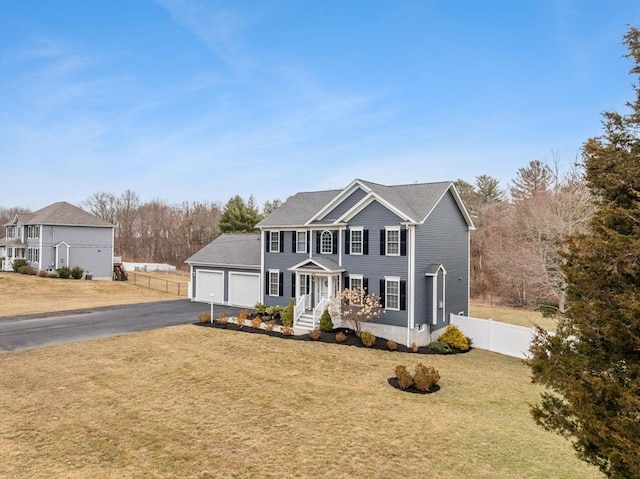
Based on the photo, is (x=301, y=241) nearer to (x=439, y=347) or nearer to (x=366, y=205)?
(x=366, y=205)

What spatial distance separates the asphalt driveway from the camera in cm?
1789

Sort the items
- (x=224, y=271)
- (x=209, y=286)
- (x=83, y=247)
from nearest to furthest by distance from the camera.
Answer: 1. (x=224, y=271)
2. (x=209, y=286)
3. (x=83, y=247)

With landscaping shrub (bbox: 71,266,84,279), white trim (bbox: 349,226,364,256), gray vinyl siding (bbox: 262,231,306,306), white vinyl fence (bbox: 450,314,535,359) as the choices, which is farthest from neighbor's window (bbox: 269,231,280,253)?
landscaping shrub (bbox: 71,266,84,279)

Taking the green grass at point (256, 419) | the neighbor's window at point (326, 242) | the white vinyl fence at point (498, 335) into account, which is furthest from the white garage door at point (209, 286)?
the white vinyl fence at point (498, 335)

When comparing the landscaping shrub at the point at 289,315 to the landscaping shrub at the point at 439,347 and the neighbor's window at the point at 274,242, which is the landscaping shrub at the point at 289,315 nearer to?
the neighbor's window at the point at 274,242

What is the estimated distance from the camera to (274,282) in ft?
82.5

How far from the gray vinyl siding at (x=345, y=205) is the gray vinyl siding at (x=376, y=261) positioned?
2.82 ft

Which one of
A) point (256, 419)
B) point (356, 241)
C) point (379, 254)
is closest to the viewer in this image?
point (256, 419)

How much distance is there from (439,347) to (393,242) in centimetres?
582

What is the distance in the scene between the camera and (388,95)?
2544cm

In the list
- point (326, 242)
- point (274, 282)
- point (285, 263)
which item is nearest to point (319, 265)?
point (326, 242)

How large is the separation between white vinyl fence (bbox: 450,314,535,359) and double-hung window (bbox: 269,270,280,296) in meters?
11.4

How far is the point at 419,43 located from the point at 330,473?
20532 millimetres

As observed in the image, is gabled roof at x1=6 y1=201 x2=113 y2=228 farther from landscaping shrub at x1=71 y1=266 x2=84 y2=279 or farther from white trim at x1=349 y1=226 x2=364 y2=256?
white trim at x1=349 y1=226 x2=364 y2=256
